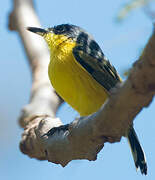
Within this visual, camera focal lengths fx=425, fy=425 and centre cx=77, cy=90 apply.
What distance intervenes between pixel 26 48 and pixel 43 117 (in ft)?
5.11

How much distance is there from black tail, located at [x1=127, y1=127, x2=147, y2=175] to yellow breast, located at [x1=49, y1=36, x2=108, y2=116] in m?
0.45

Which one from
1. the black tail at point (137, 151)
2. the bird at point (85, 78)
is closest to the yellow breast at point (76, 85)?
the bird at point (85, 78)

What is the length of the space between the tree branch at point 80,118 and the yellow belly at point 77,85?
338 mm

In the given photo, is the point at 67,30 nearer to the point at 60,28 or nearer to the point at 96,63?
the point at 60,28

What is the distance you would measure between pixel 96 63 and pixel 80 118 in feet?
4.67

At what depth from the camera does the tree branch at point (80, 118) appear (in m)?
2.27

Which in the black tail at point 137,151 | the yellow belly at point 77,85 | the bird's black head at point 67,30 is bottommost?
the black tail at point 137,151

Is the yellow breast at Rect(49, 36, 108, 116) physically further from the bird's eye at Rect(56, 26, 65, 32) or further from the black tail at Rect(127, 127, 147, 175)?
the bird's eye at Rect(56, 26, 65, 32)

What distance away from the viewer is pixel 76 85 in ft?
13.5

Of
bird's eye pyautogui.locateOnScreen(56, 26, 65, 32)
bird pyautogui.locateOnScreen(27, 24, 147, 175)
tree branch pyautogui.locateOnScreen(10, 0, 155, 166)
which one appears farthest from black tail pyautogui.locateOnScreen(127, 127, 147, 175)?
bird's eye pyautogui.locateOnScreen(56, 26, 65, 32)

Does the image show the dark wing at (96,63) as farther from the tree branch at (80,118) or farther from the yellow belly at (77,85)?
the tree branch at (80,118)

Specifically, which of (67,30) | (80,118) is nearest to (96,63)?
(67,30)

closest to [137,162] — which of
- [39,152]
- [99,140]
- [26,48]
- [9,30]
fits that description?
[39,152]

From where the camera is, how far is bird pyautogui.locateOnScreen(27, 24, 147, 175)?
161 inches
